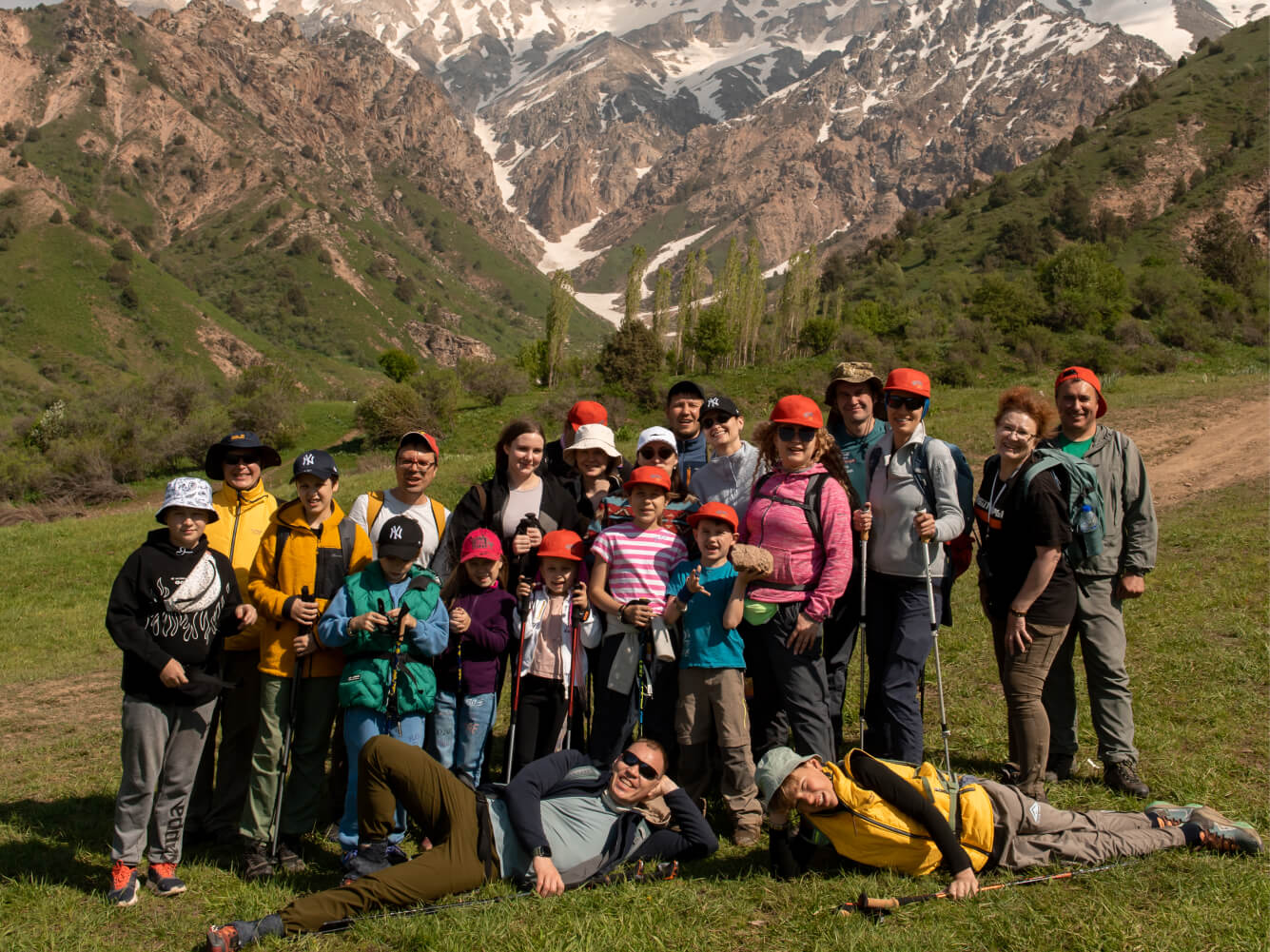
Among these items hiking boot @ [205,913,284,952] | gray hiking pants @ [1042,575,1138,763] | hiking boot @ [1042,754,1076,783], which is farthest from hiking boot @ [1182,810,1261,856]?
hiking boot @ [205,913,284,952]

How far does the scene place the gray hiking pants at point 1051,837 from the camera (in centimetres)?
399

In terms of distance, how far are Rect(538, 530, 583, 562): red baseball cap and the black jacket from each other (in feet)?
3.63

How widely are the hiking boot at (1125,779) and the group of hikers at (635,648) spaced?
1cm

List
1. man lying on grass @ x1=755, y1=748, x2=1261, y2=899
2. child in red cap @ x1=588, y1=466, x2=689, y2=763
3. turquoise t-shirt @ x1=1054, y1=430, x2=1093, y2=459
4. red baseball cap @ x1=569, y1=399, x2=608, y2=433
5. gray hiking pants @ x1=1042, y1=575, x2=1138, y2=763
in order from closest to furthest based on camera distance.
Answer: man lying on grass @ x1=755, y1=748, x2=1261, y2=899 < child in red cap @ x1=588, y1=466, x2=689, y2=763 < gray hiking pants @ x1=1042, y1=575, x2=1138, y2=763 < turquoise t-shirt @ x1=1054, y1=430, x2=1093, y2=459 < red baseball cap @ x1=569, y1=399, x2=608, y2=433

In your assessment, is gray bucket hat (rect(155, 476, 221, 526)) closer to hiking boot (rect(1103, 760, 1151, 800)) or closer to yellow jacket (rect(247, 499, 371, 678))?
yellow jacket (rect(247, 499, 371, 678))

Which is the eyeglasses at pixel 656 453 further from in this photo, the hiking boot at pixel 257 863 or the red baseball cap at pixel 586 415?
the hiking boot at pixel 257 863

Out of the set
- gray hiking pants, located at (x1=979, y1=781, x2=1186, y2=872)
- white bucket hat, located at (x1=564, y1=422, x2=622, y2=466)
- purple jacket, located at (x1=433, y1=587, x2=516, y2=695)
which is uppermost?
white bucket hat, located at (x1=564, y1=422, x2=622, y2=466)

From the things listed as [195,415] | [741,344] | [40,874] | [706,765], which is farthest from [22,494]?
[741,344]

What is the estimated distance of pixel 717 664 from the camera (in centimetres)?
467

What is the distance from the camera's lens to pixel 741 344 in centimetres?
5203

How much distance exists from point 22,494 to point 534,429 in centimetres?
3033

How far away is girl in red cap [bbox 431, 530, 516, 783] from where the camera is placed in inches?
193

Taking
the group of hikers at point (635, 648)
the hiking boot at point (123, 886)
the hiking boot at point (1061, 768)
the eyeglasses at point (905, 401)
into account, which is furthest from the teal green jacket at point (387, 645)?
the hiking boot at point (1061, 768)

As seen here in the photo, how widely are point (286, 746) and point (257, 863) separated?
1.98 feet
